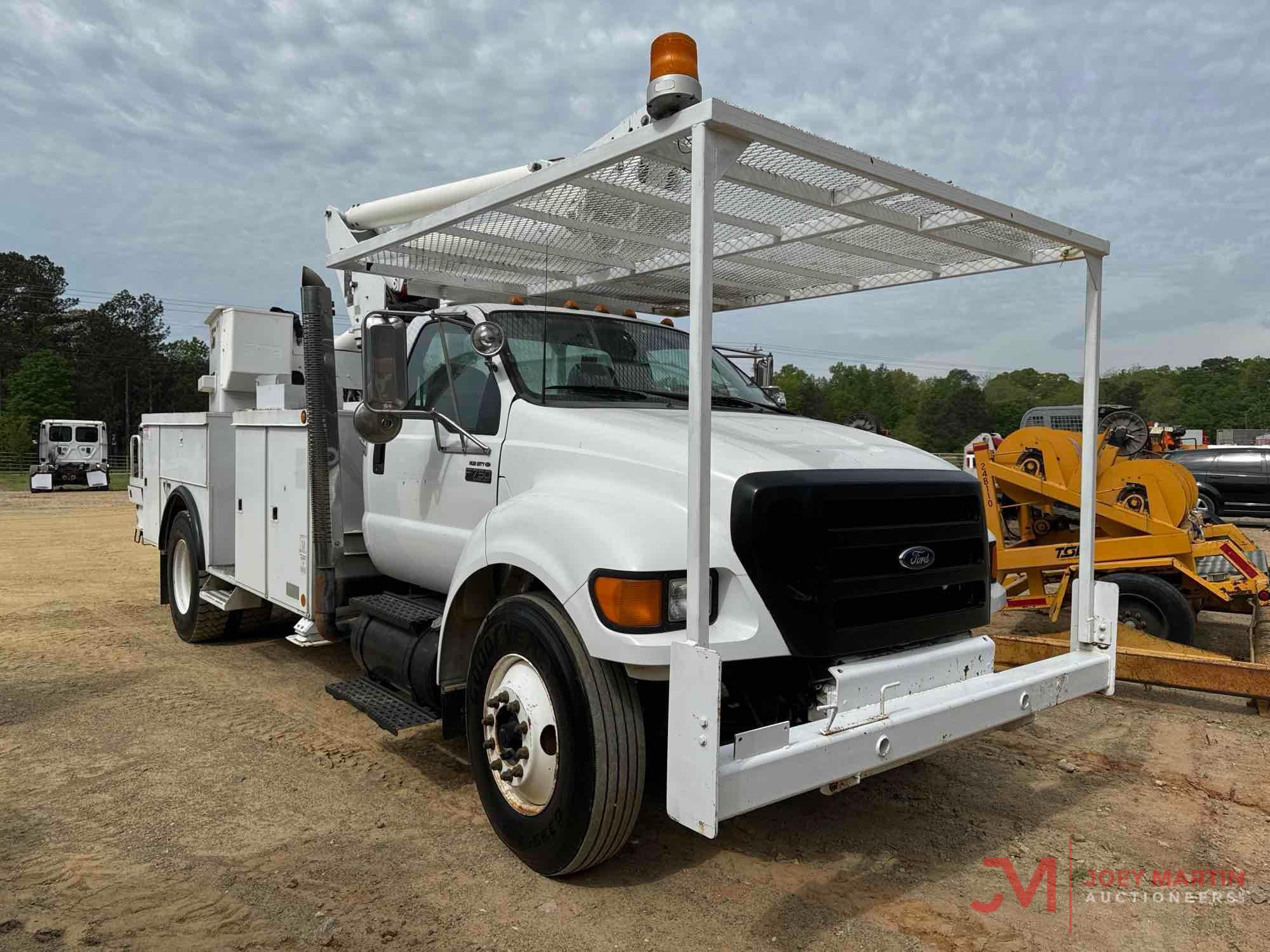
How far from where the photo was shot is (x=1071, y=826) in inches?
159

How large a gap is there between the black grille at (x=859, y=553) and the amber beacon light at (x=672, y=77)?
1253 mm

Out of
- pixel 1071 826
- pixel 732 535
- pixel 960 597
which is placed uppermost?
pixel 732 535

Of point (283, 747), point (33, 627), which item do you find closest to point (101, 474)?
point (33, 627)

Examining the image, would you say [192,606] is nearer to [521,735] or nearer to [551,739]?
[521,735]

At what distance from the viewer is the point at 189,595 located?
7.13 meters

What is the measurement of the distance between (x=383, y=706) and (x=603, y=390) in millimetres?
1857

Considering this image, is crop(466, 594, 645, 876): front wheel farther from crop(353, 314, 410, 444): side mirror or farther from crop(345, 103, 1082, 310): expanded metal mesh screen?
crop(345, 103, 1082, 310): expanded metal mesh screen

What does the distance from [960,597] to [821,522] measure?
95 centimetres

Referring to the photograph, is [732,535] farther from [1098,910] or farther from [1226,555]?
[1226,555]

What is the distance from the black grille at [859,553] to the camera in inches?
123

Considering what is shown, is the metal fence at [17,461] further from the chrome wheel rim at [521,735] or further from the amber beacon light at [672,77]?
the amber beacon light at [672,77]

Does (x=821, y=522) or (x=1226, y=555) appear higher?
(x=821, y=522)

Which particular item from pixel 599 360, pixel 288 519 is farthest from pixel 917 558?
pixel 288 519

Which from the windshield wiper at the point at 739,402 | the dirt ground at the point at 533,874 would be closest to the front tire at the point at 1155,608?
the dirt ground at the point at 533,874
